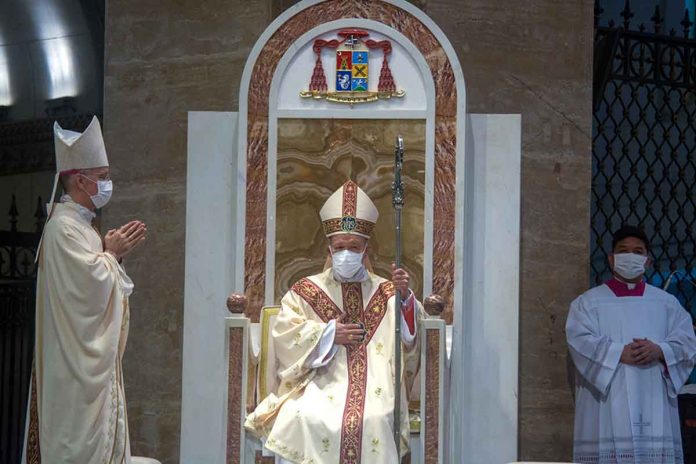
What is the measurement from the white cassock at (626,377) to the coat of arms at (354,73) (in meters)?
1.88

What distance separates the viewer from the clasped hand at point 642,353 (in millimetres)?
9078

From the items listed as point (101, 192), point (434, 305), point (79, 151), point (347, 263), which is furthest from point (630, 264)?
point (79, 151)

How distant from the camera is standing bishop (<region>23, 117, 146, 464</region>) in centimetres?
758

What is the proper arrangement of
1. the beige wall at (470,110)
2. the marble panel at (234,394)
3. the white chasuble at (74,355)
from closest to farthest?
the white chasuble at (74,355), the marble panel at (234,394), the beige wall at (470,110)

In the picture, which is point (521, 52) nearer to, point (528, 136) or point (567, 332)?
point (528, 136)

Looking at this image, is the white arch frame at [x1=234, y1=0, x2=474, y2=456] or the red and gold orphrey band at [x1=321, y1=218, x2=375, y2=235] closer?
the red and gold orphrey band at [x1=321, y1=218, x2=375, y2=235]

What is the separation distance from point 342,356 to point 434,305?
660mm

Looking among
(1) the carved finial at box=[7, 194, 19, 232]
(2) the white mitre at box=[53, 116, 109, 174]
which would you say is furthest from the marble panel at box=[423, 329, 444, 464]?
(1) the carved finial at box=[7, 194, 19, 232]

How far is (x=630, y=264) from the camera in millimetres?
9367

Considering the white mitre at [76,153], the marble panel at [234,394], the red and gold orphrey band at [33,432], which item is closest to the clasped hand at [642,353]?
the marble panel at [234,394]

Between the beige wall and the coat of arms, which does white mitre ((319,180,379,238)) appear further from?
the beige wall

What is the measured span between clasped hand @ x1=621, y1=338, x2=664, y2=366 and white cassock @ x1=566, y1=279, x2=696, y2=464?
4 centimetres

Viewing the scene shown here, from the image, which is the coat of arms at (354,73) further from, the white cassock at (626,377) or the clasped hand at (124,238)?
the white cassock at (626,377)

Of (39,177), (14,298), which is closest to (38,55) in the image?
(39,177)
